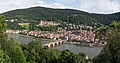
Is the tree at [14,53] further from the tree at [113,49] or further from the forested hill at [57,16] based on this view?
the forested hill at [57,16]

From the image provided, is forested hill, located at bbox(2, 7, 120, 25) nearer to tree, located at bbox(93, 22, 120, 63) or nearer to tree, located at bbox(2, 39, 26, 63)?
tree, located at bbox(2, 39, 26, 63)

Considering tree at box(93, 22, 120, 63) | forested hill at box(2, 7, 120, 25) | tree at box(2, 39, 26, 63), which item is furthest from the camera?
forested hill at box(2, 7, 120, 25)

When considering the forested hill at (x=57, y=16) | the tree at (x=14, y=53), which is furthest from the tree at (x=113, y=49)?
the forested hill at (x=57, y=16)

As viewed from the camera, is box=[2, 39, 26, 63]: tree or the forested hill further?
the forested hill

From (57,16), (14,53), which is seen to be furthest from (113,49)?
(57,16)

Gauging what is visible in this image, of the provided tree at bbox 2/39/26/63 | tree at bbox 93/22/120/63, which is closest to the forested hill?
tree at bbox 2/39/26/63

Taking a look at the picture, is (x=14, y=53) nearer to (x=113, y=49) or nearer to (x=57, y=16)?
(x=113, y=49)

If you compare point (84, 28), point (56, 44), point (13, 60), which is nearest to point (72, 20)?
point (84, 28)

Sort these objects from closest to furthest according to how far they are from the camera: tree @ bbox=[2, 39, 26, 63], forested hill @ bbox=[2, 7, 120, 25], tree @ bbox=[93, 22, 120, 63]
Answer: tree @ bbox=[93, 22, 120, 63] < tree @ bbox=[2, 39, 26, 63] < forested hill @ bbox=[2, 7, 120, 25]
